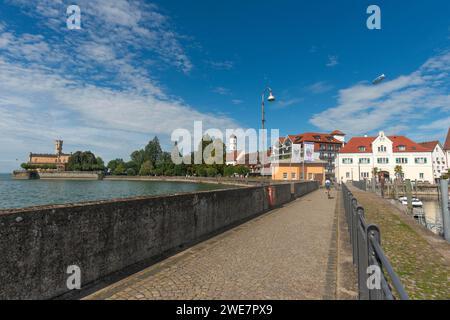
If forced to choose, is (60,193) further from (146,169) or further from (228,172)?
(146,169)

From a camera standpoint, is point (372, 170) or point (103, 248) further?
point (372, 170)

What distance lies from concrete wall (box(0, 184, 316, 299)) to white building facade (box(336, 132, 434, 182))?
66957mm

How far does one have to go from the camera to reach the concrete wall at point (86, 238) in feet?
10.3

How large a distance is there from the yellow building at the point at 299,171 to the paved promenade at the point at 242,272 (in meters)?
49.7

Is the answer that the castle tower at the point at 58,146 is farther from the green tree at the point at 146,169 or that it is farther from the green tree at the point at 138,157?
the green tree at the point at 146,169

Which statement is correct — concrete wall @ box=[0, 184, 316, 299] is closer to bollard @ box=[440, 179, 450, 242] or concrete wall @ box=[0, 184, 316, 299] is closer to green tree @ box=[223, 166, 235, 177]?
bollard @ box=[440, 179, 450, 242]

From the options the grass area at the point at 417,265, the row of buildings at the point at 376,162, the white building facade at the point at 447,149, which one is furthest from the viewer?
the white building facade at the point at 447,149

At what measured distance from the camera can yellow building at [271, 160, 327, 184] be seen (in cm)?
5619

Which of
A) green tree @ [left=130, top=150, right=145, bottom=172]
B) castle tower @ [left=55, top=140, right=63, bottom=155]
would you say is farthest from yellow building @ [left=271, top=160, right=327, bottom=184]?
castle tower @ [left=55, top=140, right=63, bottom=155]

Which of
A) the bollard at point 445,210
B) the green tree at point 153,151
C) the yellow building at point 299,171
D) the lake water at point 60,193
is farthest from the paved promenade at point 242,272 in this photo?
the green tree at point 153,151
